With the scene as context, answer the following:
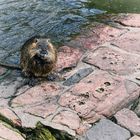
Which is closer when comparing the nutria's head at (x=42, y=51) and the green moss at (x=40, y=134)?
the green moss at (x=40, y=134)

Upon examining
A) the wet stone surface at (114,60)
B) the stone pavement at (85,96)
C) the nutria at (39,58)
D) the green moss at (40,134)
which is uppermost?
the nutria at (39,58)

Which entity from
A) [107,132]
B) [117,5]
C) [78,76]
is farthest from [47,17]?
[107,132]

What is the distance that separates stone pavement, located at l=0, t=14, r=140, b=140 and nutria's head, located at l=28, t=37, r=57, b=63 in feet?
1.23

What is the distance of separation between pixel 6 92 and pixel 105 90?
1.42m

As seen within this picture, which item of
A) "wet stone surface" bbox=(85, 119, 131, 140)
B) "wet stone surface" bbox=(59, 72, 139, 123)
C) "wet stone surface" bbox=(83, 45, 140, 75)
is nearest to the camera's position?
"wet stone surface" bbox=(85, 119, 131, 140)

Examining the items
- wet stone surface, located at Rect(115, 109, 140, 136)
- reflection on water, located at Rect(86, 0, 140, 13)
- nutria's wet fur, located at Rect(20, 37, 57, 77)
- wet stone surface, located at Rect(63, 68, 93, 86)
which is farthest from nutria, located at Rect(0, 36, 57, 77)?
reflection on water, located at Rect(86, 0, 140, 13)

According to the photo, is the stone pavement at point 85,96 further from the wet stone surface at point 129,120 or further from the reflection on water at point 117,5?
the reflection on water at point 117,5

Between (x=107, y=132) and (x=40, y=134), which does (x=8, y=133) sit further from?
(x=107, y=132)

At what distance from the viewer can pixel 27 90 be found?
245 inches

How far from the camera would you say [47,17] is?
8.87m

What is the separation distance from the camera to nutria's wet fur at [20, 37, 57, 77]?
20.6 ft

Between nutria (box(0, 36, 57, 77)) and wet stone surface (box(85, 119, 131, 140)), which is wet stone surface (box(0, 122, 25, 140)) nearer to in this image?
wet stone surface (box(85, 119, 131, 140))

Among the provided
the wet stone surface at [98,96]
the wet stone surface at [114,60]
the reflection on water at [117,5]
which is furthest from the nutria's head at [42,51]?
the reflection on water at [117,5]

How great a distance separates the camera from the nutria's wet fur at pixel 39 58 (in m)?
6.28
